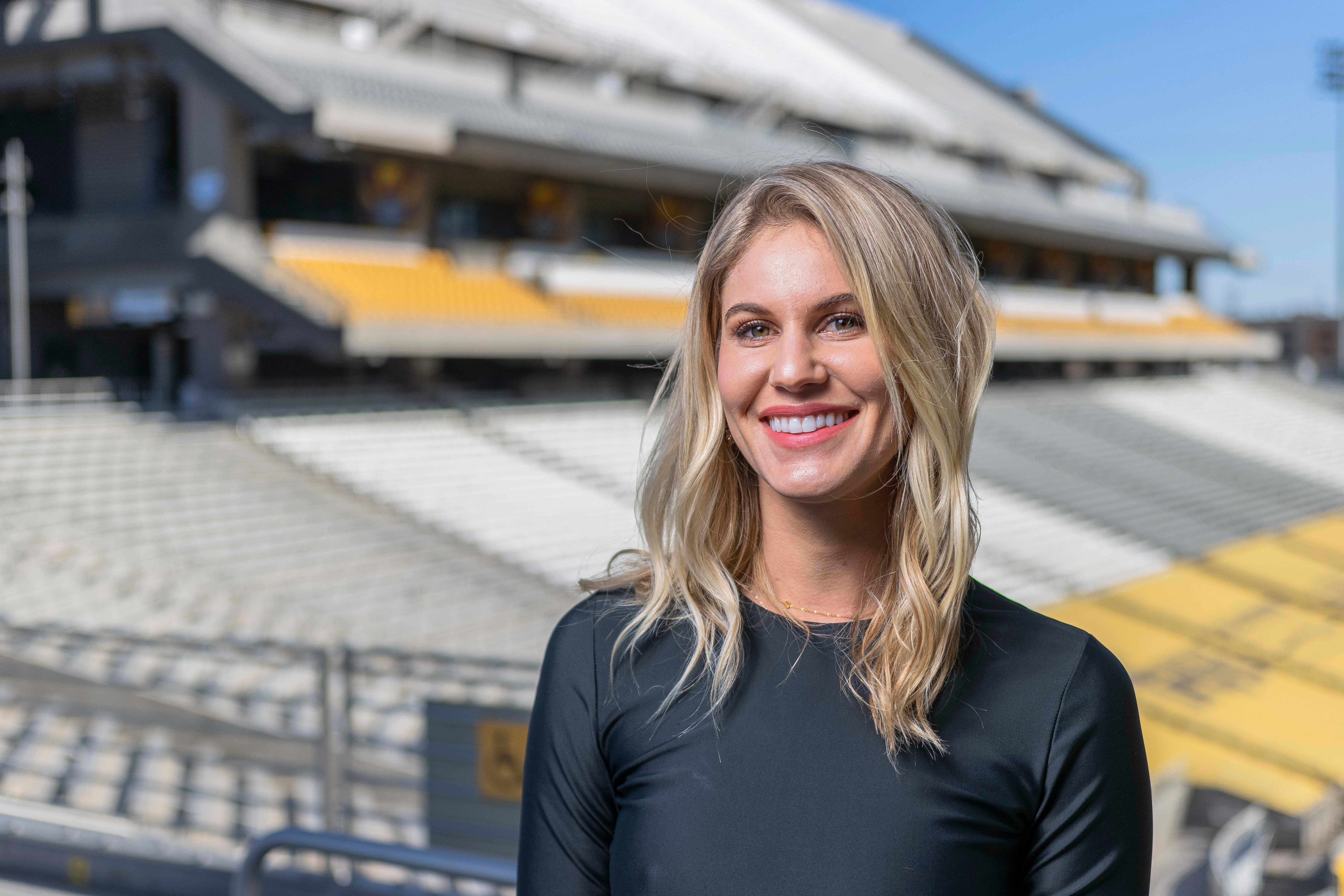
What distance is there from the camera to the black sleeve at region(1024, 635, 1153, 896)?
1313mm

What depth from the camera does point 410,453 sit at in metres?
13.7

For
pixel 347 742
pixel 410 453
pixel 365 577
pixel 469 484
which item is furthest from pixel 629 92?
pixel 347 742

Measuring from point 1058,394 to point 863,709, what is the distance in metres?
27.5

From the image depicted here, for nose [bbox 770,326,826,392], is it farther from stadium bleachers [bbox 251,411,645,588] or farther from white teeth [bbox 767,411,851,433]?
stadium bleachers [bbox 251,411,645,588]

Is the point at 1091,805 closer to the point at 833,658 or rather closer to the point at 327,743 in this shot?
the point at 833,658

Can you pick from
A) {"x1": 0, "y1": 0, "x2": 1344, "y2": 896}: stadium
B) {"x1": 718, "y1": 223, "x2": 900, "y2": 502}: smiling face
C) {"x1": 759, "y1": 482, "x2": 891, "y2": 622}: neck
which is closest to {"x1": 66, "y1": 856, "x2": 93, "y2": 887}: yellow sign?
{"x1": 0, "y1": 0, "x2": 1344, "y2": 896}: stadium

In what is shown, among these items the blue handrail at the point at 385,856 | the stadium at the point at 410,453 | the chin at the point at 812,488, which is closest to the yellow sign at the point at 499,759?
the stadium at the point at 410,453

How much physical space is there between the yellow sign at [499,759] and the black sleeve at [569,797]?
3.45 metres

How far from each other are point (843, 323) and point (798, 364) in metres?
0.08

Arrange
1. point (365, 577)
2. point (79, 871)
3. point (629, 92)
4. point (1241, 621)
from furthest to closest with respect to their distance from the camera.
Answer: point (629, 92)
point (1241, 621)
point (365, 577)
point (79, 871)

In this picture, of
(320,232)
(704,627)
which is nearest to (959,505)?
(704,627)

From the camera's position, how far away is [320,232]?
1573 cm

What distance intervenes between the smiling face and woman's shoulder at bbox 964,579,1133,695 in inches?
9.3

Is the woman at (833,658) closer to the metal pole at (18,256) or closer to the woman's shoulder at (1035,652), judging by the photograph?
the woman's shoulder at (1035,652)
